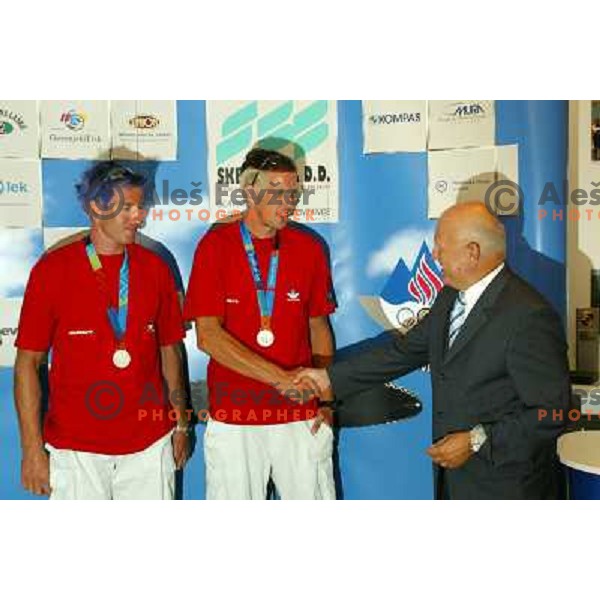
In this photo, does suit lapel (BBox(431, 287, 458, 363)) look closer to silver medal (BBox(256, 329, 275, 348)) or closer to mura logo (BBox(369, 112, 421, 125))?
silver medal (BBox(256, 329, 275, 348))

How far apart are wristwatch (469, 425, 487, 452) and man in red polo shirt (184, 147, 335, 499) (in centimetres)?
78

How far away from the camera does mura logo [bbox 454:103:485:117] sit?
3.51m

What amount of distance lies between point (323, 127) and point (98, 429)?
1.66 metres

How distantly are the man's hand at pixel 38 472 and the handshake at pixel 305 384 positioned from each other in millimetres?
1053

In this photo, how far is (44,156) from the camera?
354 centimetres

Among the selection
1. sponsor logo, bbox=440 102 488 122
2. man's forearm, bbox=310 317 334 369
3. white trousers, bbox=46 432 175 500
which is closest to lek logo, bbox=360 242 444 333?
man's forearm, bbox=310 317 334 369

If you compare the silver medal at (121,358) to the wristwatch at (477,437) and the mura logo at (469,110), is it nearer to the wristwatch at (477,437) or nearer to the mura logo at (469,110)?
the wristwatch at (477,437)

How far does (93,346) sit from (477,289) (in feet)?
5.19

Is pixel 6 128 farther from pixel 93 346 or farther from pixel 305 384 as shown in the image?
pixel 305 384

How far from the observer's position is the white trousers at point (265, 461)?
3.38m

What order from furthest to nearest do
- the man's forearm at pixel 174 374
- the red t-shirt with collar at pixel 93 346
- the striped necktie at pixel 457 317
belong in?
the man's forearm at pixel 174 374 → the red t-shirt with collar at pixel 93 346 → the striped necktie at pixel 457 317

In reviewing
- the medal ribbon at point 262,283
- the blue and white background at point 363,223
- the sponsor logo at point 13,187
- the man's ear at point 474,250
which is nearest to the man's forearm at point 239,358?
the medal ribbon at point 262,283

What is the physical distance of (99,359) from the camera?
10.7 feet

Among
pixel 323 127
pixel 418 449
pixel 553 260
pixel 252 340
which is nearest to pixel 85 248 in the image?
pixel 252 340
